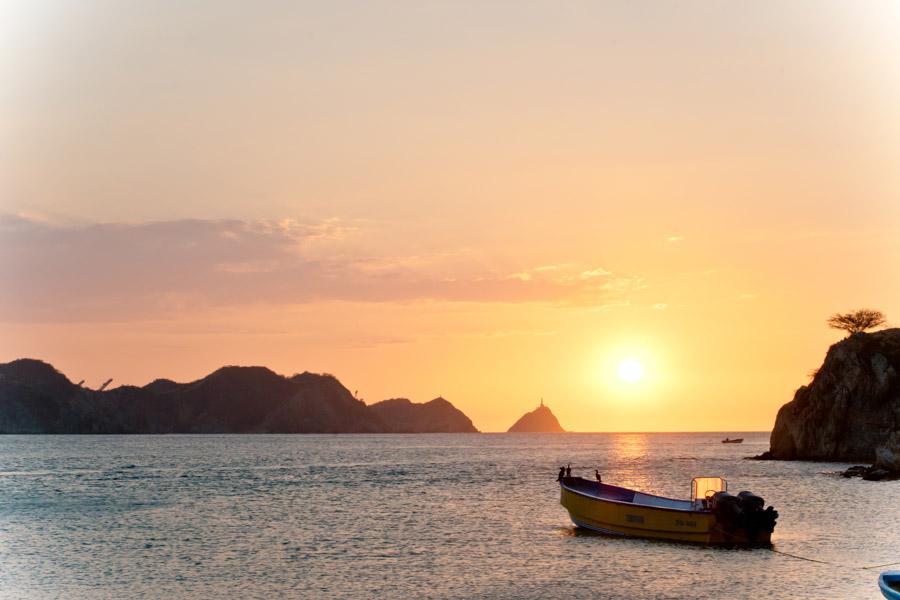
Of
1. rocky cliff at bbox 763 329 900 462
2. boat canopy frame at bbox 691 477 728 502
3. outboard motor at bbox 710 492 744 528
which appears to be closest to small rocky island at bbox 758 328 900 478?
rocky cliff at bbox 763 329 900 462

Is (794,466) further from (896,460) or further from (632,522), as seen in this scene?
(632,522)

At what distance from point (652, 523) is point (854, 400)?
80.8 metres

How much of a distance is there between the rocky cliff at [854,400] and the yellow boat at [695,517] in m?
74.5

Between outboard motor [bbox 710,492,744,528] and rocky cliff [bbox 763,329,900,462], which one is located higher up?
rocky cliff [bbox 763,329,900,462]

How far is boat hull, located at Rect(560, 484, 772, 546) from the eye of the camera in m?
52.3

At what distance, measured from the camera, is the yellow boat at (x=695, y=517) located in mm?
51688

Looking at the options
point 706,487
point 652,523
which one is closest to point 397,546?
point 652,523

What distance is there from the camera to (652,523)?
54281 mm

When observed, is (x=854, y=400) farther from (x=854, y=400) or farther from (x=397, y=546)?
(x=397, y=546)

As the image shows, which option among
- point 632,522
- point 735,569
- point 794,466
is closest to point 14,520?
point 632,522

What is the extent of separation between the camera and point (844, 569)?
146 ft

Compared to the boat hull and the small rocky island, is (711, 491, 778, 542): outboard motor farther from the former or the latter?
the small rocky island

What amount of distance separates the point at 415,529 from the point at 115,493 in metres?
42.3

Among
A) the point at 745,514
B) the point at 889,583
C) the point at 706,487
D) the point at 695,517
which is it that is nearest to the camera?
the point at 889,583
